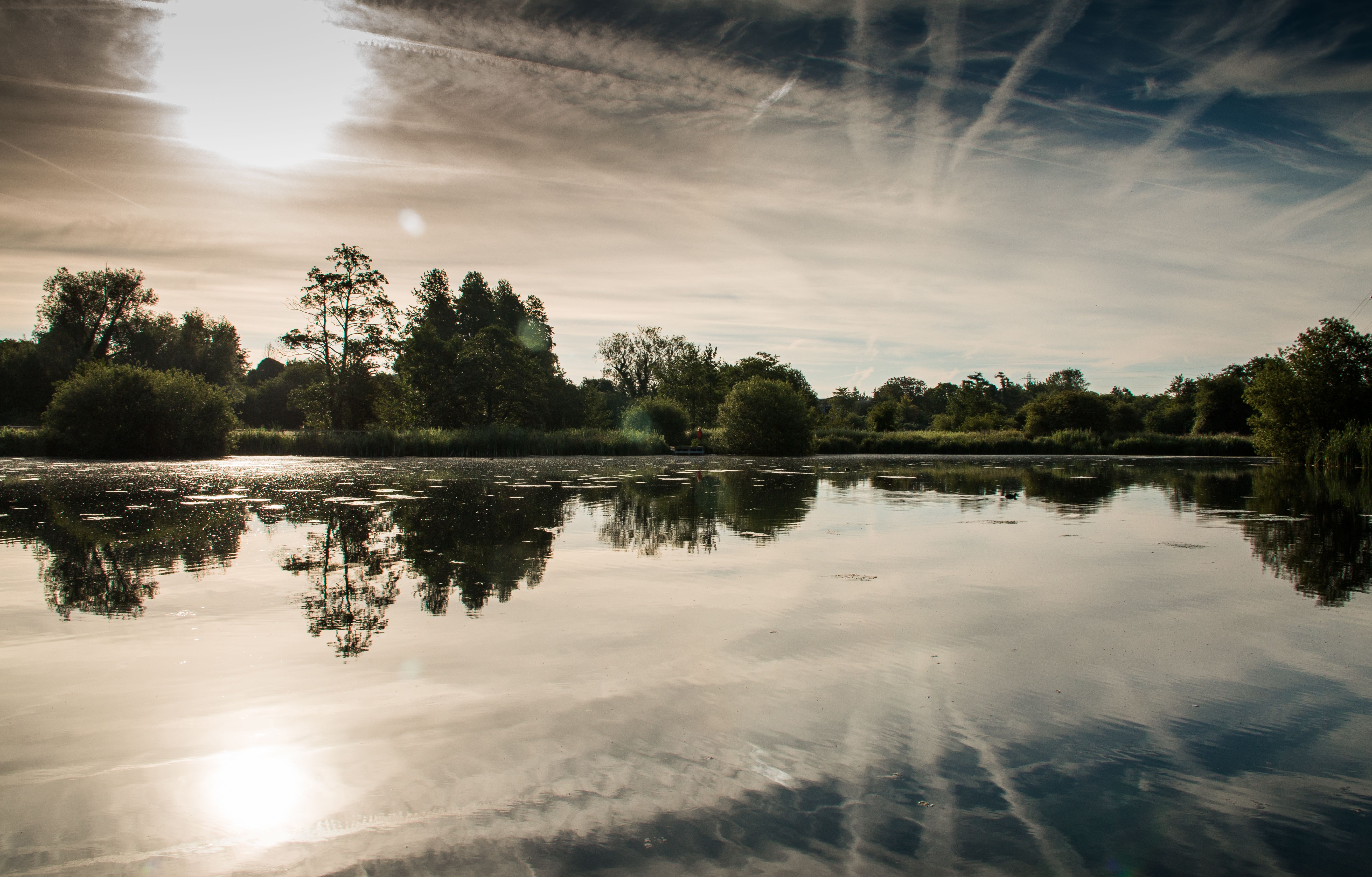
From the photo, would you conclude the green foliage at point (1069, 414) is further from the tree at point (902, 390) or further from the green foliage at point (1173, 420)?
the tree at point (902, 390)

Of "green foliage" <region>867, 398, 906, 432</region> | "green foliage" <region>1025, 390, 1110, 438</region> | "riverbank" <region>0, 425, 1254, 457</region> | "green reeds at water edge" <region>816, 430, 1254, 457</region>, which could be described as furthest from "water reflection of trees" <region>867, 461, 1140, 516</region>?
"green foliage" <region>867, 398, 906, 432</region>

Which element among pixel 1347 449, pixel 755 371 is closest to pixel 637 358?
pixel 755 371

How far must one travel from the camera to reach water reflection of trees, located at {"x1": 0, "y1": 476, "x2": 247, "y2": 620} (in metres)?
5.97

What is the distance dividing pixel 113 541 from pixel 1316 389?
3860cm

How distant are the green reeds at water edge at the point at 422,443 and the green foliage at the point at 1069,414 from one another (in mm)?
34869

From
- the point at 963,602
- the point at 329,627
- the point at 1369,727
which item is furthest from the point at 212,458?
the point at 1369,727

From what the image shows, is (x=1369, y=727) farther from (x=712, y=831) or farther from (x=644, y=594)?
(x=644, y=594)

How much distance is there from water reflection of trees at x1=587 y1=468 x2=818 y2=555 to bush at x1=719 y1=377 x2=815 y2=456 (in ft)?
63.5

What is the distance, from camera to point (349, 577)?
6777 mm

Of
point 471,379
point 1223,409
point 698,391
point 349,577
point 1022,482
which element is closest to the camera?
point 349,577

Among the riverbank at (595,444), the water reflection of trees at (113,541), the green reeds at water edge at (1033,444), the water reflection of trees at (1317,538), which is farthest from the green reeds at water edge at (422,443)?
the water reflection of trees at (1317,538)

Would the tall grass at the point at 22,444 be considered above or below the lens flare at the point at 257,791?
above

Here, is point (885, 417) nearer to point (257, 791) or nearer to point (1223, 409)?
point (1223, 409)

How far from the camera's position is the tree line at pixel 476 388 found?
99.0 feet
